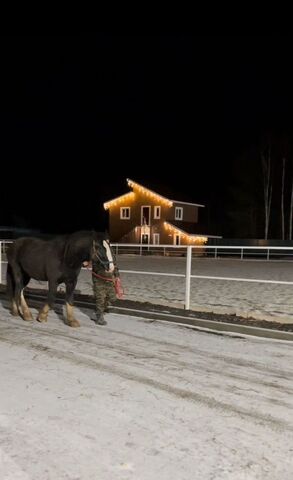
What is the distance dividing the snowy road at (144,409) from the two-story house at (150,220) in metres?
37.8

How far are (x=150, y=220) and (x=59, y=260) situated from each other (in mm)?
37678

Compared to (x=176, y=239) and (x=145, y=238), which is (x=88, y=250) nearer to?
(x=176, y=239)

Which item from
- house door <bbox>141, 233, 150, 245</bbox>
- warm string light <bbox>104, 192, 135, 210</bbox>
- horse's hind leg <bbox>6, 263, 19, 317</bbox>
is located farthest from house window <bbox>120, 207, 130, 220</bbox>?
horse's hind leg <bbox>6, 263, 19, 317</bbox>

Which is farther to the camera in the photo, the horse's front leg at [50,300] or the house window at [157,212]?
the house window at [157,212]

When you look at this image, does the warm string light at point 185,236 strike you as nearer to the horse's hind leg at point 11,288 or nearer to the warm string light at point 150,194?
the warm string light at point 150,194

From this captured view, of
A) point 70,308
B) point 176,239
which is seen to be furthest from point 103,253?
point 176,239

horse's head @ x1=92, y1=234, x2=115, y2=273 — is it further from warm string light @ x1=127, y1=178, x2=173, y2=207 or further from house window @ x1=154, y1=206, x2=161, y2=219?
house window @ x1=154, y1=206, x2=161, y2=219

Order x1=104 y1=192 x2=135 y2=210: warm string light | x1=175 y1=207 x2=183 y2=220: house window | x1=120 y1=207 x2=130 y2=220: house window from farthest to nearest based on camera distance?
x1=120 y1=207 x2=130 y2=220: house window < x1=104 y1=192 x2=135 y2=210: warm string light < x1=175 y1=207 x2=183 y2=220: house window

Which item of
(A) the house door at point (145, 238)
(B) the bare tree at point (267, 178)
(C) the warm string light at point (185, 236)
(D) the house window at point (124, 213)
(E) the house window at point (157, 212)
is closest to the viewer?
(C) the warm string light at point (185, 236)

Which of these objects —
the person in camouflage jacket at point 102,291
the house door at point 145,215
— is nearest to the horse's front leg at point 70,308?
the person in camouflage jacket at point 102,291

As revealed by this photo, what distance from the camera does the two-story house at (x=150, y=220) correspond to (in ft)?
144

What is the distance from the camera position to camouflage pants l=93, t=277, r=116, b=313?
7.16m

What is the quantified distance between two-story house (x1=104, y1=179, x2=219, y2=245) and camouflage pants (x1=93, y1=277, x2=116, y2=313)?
36149 mm

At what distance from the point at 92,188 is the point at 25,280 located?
69918mm
